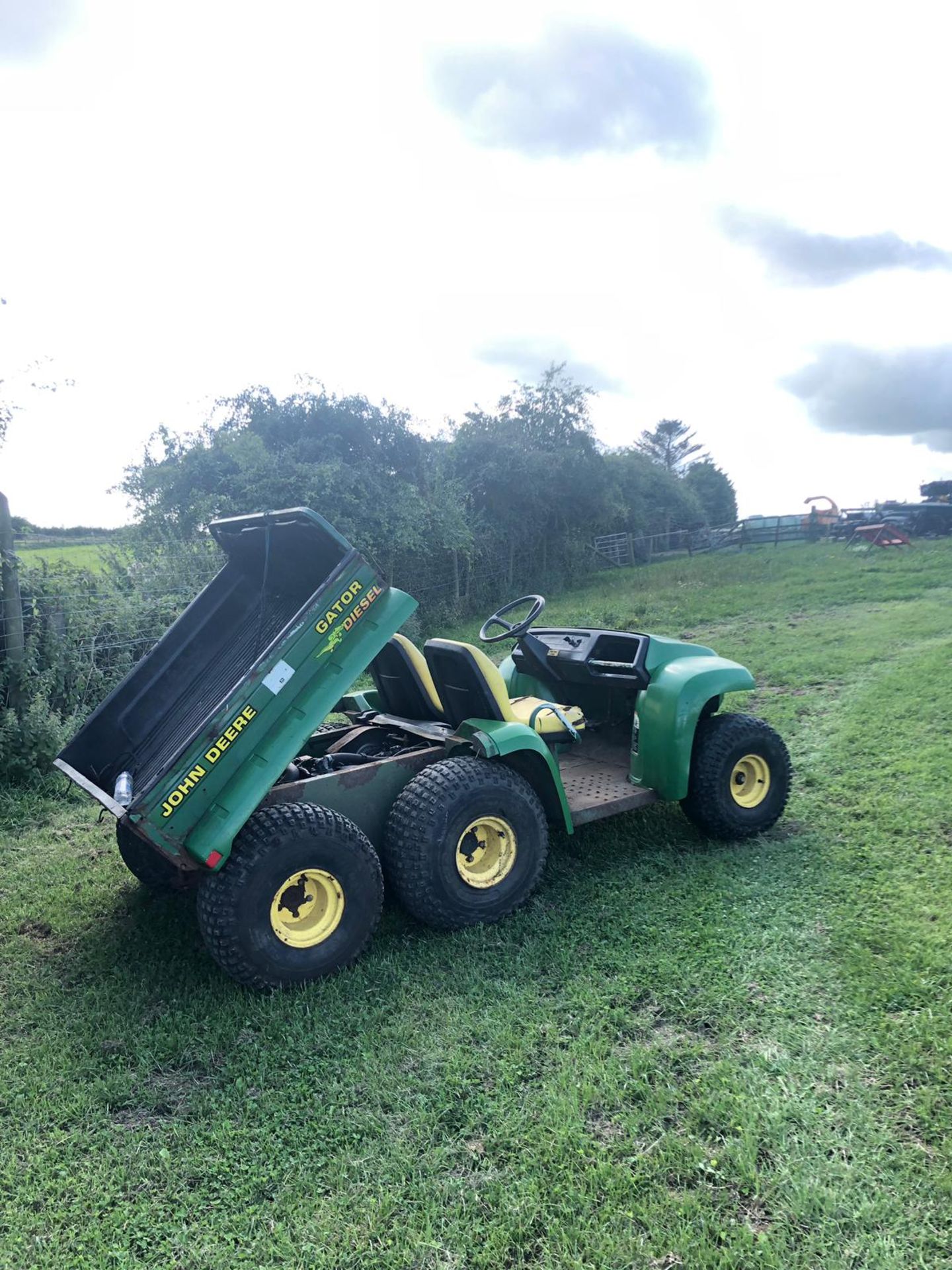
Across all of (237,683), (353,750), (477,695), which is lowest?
(353,750)

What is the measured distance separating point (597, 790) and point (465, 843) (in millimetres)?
1088

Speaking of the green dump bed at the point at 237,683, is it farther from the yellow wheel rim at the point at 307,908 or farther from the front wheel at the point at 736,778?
the front wheel at the point at 736,778

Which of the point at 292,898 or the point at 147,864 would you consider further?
the point at 147,864

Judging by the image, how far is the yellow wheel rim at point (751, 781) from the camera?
4.73 metres

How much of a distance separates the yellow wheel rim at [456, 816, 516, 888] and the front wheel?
1.33m

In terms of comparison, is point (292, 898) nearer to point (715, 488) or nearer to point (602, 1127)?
point (602, 1127)

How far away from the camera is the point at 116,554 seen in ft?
26.7

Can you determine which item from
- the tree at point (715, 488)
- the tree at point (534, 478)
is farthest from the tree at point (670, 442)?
the tree at point (534, 478)

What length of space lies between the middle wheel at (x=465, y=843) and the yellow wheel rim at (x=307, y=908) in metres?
0.32

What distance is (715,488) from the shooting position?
52.9 m

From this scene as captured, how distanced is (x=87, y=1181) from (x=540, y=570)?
17.3 m

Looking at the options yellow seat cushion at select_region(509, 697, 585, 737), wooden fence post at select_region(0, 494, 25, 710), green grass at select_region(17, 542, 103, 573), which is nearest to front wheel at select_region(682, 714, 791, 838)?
yellow seat cushion at select_region(509, 697, 585, 737)

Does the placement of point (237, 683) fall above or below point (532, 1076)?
above

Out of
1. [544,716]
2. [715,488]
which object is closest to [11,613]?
[544,716]
